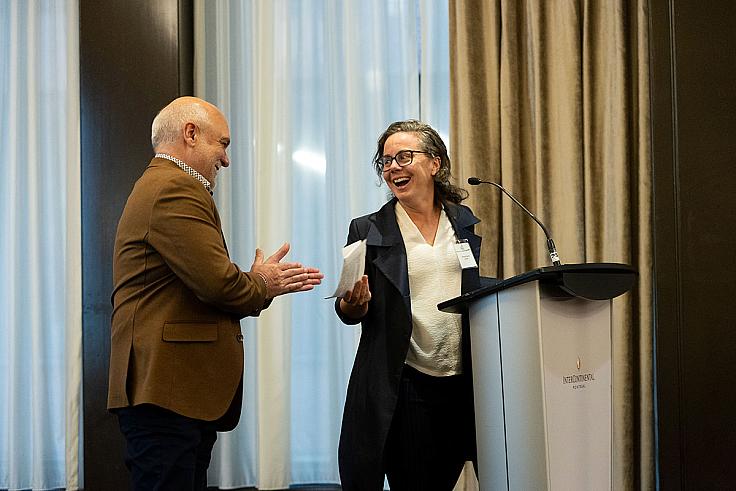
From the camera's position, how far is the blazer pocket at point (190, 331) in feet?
7.18

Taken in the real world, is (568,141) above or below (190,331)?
above

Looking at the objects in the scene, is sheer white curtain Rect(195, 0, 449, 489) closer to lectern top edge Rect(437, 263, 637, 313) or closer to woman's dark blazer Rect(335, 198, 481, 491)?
woman's dark blazer Rect(335, 198, 481, 491)

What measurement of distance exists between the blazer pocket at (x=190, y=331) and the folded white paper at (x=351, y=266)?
35cm

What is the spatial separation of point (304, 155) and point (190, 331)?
1.89 m

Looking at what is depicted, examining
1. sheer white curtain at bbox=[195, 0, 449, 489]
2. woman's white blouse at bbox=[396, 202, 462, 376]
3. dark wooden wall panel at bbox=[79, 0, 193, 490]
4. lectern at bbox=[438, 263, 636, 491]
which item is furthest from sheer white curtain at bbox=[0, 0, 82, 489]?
lectern at bbox=[438, 263, 636, 491]

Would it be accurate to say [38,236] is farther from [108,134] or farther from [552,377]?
[552,377]

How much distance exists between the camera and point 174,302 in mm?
2223

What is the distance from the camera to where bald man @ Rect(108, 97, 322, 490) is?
2.15m

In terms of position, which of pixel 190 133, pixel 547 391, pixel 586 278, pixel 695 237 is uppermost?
pixel 190 133

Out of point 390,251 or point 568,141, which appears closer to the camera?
point 390,251

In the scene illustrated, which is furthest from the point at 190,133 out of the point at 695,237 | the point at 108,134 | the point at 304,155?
the point at 695,237

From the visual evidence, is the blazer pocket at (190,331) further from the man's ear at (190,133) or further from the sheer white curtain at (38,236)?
the sheer white curtain at (38,236)

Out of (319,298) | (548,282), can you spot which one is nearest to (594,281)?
(548,282)

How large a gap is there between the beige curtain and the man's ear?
5.07ft
